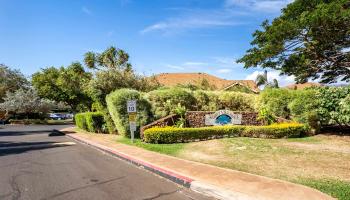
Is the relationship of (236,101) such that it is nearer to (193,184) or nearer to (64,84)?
(193,184)

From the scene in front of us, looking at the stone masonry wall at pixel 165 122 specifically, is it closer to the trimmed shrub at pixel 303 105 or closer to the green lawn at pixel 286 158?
the green lawn at pixel 286 158

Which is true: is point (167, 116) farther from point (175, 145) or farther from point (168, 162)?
point (168, 162)

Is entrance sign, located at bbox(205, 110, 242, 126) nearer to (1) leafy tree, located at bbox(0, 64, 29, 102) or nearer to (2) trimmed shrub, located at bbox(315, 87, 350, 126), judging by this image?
(2) trimmed shrub, located at bbox(315, 87, 350, 126)

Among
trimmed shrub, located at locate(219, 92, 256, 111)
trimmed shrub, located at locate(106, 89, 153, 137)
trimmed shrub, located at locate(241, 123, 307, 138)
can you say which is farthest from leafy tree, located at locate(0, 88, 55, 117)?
trimmed shrub, located at locate(241, 123, 307, 138)

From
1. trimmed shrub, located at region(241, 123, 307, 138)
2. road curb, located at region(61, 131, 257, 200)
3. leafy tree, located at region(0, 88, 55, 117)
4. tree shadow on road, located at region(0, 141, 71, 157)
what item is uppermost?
leafy tree, located at region(0, 88, 55, 117)

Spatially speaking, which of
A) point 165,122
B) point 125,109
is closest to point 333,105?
point 165,122

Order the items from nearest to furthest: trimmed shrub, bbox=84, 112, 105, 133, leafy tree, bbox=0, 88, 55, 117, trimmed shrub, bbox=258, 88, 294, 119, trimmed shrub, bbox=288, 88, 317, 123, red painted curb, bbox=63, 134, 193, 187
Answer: red painted curb, bbox=63, 134, 193, 187, trimmed shrub, bbox=288, 88, 317, 123, trimmed shrub, bbox=258, 88, 294, 119, trimmed shrub, bbox=84, 112, 105, 133, leafy tree, bbox=0, 88, 55, 117

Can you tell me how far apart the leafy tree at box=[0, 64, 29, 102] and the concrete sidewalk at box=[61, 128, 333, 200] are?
57315 millimetres

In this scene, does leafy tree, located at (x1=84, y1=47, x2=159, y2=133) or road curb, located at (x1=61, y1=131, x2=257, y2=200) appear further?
leafy tree, located at (x1=84, y1=47, x2=159, y2=133)

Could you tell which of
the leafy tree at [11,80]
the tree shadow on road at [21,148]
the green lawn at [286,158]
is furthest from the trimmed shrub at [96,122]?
the leafy tree at [11,80]

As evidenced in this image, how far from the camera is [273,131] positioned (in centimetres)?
1606

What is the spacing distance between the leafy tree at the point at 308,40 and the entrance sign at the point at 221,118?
432 cm

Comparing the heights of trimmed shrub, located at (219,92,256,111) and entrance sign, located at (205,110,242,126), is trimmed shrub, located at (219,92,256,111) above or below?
above

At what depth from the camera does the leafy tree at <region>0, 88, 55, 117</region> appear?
47.7 metres
